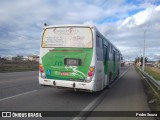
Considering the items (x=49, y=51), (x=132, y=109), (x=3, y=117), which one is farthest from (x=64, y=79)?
(x=3, y=117)

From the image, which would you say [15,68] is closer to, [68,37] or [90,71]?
[68,37]

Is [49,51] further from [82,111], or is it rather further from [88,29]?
[82,111]

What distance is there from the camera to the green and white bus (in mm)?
10305

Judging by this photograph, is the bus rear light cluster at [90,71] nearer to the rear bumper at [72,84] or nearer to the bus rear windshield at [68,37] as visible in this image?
the rear bumper at [72,84]

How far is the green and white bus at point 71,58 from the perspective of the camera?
10.3 m

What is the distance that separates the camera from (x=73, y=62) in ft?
34.4

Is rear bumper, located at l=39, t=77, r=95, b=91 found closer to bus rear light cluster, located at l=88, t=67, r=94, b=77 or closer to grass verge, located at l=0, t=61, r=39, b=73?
bus rear light cluster, located at l=88, t=67, r=94, b=77

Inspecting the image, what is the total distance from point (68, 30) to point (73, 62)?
149 cm

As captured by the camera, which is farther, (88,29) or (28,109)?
(88,29)

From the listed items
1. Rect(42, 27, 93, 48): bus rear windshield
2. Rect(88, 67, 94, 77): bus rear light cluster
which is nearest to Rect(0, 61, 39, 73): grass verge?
Rect(42, 27, 93, 48): bus rear windshield

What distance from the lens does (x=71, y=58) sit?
415 inches

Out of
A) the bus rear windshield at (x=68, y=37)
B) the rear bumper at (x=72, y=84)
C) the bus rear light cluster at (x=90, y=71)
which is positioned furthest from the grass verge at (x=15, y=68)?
the bus rear light cluster at (x=90, y=71)

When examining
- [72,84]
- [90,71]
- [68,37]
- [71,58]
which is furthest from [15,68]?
[90,71]

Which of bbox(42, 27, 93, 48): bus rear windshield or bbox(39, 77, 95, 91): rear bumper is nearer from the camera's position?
bbox(39, 77, 95, 91): rear bumper
